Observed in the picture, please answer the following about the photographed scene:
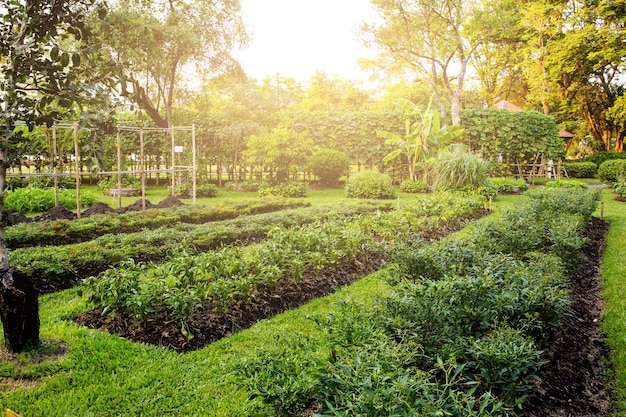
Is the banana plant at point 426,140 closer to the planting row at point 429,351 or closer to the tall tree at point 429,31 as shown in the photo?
the tall tree at point 429,31

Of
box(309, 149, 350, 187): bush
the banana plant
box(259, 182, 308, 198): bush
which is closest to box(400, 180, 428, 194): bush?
the banana plant

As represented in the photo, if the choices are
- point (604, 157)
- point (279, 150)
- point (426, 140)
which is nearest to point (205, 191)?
point (279, 150)

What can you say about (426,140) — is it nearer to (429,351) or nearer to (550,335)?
(550,335)

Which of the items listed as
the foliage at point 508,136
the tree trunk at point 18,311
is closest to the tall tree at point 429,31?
the foliage at point 508,136

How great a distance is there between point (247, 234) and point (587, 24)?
91.9 feet

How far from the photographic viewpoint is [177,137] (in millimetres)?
20016

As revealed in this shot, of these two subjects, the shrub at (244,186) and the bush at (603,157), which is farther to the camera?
the bush at (603,157)

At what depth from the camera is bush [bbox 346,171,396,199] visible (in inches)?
627

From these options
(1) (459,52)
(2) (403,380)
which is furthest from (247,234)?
(1) (459,52)

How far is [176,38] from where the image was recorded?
17.5m

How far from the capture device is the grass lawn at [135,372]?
9.97 feet

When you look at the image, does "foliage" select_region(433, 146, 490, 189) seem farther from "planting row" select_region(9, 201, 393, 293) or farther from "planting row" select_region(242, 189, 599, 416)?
"planting row" select_region(242, 189, 599, 416)

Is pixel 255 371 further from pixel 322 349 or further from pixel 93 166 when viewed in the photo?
pixel 93 166

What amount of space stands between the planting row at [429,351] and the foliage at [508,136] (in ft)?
58.4
